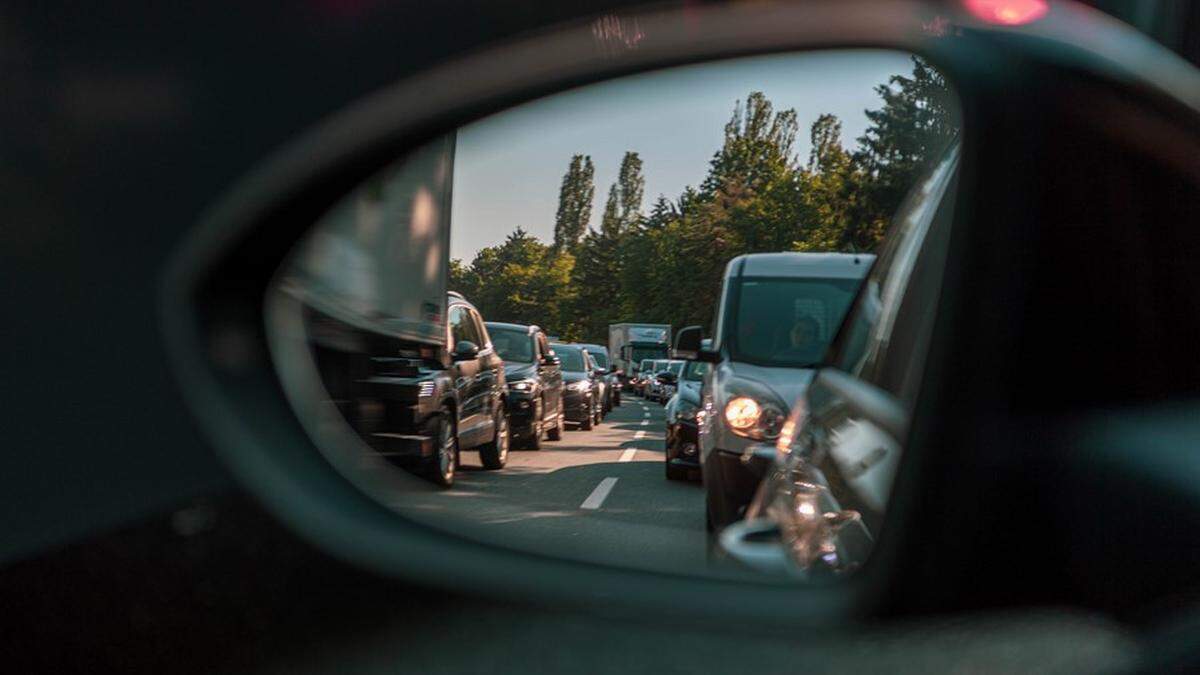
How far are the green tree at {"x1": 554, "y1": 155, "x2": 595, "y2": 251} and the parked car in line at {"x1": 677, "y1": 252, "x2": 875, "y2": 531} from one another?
2.12 ft

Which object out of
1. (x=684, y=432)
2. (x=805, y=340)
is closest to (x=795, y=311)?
(x=805, y=340)

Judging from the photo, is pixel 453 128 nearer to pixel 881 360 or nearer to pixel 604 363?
pixel 881 360

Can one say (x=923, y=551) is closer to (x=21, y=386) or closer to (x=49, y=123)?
(x=21, y=386)

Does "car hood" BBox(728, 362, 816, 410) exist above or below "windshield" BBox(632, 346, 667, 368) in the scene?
below

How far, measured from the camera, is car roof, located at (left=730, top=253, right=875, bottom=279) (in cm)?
203

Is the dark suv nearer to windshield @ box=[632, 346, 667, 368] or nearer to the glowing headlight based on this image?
windshield @ box=[632, 346, 667, 368]

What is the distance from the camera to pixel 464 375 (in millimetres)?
1497

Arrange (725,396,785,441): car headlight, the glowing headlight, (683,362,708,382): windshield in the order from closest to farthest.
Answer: (725,396,785,441): car headlight < the glowing headlight < (683,362,708,382): windshield

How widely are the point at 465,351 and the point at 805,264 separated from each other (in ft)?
2.65

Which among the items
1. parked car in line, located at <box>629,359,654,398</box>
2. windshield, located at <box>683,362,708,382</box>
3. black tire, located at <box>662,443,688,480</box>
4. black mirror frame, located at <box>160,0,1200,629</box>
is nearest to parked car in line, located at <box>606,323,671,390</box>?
black mirror frame, located at <box>160,0,1200,629</box>

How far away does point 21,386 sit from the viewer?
5.29 ft

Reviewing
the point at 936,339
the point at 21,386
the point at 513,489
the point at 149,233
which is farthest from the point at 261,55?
the point at 936,339

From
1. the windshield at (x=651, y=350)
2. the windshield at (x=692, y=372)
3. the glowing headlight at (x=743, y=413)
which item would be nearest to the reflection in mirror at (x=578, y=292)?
the windshield at (x=651, y=350)

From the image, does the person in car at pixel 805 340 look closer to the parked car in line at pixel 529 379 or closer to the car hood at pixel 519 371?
the parked car in line at pixel 529 379
